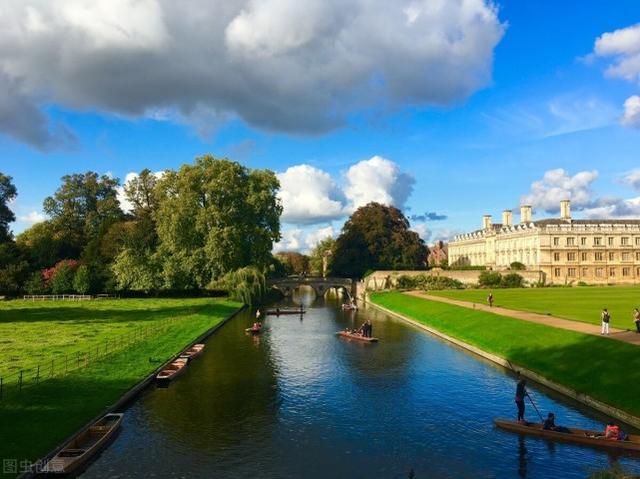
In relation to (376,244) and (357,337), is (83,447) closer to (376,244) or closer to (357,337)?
(357,337)

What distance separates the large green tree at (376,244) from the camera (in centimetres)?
10488

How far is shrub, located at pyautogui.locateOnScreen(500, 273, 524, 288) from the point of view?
9381cm

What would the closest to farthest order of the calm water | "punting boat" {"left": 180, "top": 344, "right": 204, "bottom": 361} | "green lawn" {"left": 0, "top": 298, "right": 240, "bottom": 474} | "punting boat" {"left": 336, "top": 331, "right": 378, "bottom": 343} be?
the calm water
"green lawn" {"left": 0, "top": 298, "right": 240, "bottom": 474}
"punting boat" {"left": 180, "top": 344, "right": 204, "bottom": 361}
"punting boat" {"left": 336, "top": 331, "right": 378, "bottom": 343}

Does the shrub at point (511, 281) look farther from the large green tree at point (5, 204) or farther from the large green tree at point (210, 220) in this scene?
the large green tree at point (5, 204)

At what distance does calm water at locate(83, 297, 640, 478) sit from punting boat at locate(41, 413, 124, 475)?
0.47 metres

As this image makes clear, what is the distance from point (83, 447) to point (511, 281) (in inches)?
3430

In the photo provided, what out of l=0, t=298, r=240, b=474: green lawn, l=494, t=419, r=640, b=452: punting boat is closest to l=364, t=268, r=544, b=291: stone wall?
l=0, t=298, r=240, b=474: green lawn

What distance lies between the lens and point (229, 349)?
38312 millimetres

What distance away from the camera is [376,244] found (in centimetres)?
10512

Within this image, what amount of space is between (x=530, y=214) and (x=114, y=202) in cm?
8863

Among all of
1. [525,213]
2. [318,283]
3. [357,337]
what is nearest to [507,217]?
[525,213]

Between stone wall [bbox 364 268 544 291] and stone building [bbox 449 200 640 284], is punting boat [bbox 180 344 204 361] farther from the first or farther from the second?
stone building [bbox 449 200 640 284]

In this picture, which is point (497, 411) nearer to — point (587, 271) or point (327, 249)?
point (587, 271)

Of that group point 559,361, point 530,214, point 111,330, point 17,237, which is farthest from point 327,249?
point 559,361
